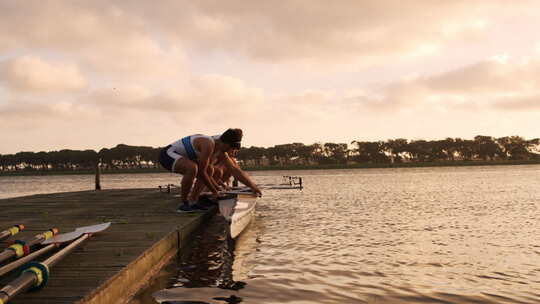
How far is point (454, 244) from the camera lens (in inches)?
425

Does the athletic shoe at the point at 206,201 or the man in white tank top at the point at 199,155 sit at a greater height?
the man in white tank top at the point at 199,155

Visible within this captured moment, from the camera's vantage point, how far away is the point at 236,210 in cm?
1027

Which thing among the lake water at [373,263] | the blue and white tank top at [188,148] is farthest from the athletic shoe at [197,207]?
the blue and white tank top at [188,148]

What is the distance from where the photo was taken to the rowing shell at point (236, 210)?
9.55 meters

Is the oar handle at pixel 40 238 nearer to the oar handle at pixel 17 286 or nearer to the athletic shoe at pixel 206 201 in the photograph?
the oar handle at pixel 17 286

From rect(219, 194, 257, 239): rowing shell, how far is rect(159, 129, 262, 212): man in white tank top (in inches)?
17.7

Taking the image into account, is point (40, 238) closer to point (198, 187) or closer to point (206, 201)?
point (198, 187)

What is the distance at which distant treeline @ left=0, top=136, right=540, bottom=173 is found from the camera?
18138 centimetres

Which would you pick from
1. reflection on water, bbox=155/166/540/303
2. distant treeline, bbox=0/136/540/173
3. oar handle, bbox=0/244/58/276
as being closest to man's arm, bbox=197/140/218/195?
reflection on water, bbox=155/166/540/303

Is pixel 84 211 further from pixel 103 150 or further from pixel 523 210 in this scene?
pixel 103 150

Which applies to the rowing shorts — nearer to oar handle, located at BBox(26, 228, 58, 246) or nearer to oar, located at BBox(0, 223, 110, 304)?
oar handle, located at BBox(26, 228, 58, 246)

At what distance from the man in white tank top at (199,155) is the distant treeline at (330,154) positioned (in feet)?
550

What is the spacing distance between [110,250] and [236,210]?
3.90 m

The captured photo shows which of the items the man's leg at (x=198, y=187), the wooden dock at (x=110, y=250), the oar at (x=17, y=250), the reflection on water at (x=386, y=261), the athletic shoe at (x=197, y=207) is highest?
the man's leg at (x=198, y=187)
